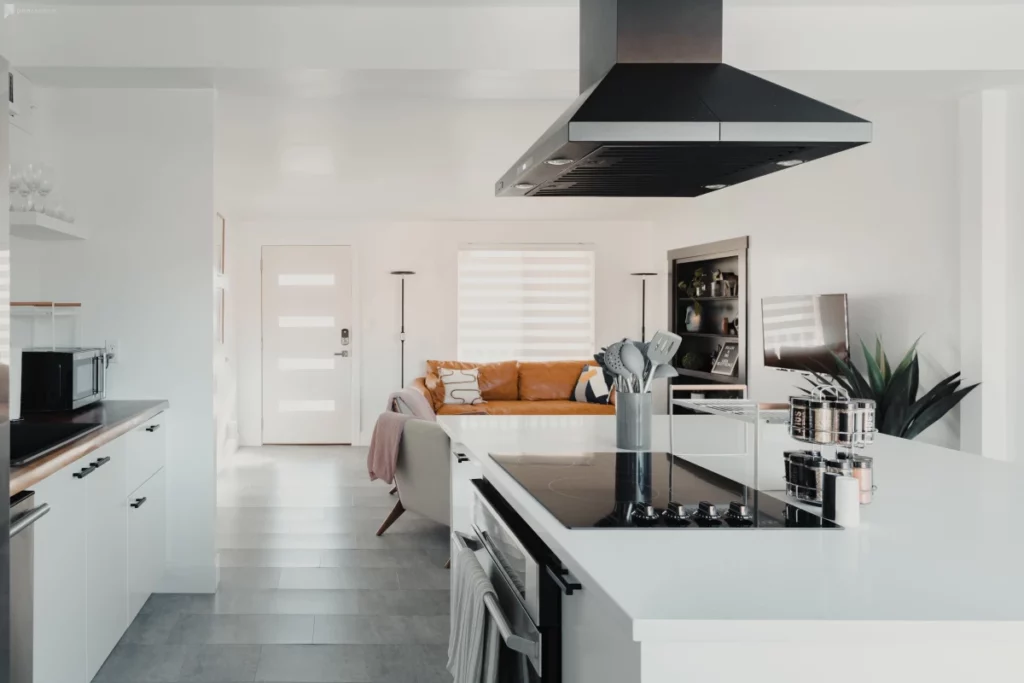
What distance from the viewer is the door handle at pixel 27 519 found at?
5.97 feet

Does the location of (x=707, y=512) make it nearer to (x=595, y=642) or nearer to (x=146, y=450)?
(x=595, y=642)

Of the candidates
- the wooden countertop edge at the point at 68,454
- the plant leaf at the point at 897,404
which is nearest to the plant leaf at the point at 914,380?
the plant leaf at the point at 897,404

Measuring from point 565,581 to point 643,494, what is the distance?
1.15 feet

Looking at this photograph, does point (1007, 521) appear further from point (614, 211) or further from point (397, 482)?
point (614, 211)

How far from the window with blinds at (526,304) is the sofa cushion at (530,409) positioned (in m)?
0.89

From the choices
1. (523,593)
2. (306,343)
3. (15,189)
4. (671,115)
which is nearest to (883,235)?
(671,115)

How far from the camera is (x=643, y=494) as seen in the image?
5.55 ft

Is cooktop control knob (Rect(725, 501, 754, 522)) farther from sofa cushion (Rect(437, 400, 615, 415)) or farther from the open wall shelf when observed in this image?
sofa cushion (Rect(437, 400, 615, 415))

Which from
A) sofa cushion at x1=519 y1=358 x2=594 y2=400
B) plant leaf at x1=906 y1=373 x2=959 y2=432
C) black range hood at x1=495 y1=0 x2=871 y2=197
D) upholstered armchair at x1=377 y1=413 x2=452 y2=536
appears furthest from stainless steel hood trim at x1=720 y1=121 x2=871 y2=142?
sofa cushion at x1=519 y1=358 x2=594 y2=400

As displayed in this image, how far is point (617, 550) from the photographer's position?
1.26m

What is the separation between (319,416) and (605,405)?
3025mm

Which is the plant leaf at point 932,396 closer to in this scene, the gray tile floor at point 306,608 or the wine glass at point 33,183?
the gray tile floor at point 306,608

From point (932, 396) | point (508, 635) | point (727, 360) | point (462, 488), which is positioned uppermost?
point (727, 360)

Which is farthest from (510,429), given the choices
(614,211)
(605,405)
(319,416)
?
(319,416)
